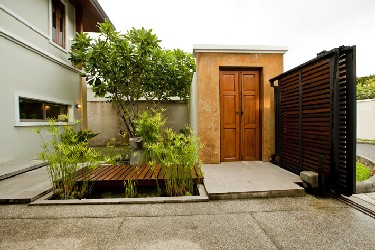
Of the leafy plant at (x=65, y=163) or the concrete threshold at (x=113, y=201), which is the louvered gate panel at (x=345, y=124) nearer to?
the concrete threshold at (x=113, y=201)

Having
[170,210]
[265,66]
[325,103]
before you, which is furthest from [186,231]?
[265,66]

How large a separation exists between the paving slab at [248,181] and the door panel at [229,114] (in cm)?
49

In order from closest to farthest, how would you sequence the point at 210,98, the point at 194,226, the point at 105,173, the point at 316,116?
the point at 194,226 → the point at 316,116 → the point at 105,173 → the point at 210,98

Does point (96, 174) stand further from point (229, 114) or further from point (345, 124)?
point (345, 124)

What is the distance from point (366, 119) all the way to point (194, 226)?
14.0 metres

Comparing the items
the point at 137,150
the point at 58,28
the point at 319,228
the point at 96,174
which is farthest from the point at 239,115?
the point at 58,28

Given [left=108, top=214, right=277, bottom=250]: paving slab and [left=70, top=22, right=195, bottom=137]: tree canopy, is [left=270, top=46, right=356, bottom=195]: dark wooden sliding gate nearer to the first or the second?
[left=108, top=214, right=277, bottom=250]: paving slab

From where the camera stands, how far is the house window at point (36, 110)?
597 centimetres

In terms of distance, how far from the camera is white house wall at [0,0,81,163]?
521 centimetres

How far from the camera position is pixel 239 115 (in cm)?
573

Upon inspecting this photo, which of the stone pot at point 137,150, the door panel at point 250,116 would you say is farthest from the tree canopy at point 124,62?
the door panel at point 250,116

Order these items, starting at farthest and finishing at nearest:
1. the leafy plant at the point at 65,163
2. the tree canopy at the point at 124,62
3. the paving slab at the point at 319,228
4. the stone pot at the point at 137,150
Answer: the tree canopy at the point at 124,62
the stone pot at the point at 137,150
the leafy plant at the point at 65,163
the paving slab at the point at 319,228

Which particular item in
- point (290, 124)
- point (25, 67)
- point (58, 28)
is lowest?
point (290, 124)

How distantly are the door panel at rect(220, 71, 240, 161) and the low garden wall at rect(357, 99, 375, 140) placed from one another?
420 inches
